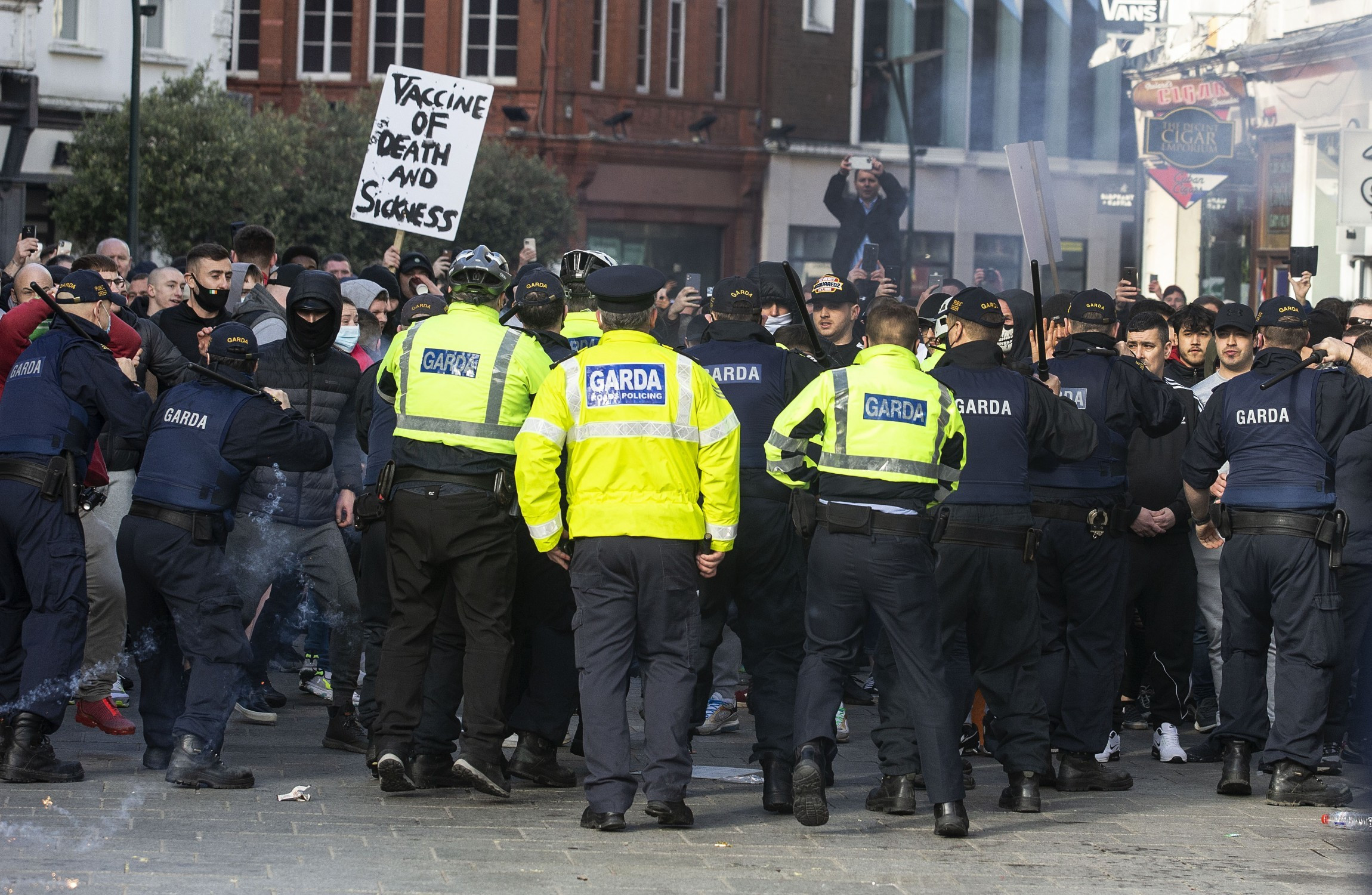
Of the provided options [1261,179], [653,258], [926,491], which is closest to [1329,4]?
[1261,179]

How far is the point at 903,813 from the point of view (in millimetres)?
7410

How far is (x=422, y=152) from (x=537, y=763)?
581 cm

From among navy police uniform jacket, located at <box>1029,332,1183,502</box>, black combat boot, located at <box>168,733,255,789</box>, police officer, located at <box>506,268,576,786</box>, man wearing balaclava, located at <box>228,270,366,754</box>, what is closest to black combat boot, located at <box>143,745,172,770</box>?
black combat boot, located at <box>168,733,255,789</box>

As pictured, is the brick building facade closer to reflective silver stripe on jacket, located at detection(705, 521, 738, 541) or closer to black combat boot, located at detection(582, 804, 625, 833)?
reflective silver stripe on jacket, located at detection(705, 521, 738, 541)

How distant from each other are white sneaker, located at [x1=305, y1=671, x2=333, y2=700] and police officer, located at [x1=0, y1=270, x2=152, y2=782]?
2289mm

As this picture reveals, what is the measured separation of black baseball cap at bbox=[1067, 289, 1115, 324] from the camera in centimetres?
826

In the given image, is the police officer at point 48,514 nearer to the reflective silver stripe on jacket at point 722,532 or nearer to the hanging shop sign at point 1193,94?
the reflective silver stripe on jacket at point 722,532

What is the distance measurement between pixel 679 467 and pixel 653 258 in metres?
28.1

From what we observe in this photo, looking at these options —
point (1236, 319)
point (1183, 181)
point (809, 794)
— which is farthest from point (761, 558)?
point (1183, 181)

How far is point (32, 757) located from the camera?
24.2 feet

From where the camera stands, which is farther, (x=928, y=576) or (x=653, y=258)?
(x=653, y=258)

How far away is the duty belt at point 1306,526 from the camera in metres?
7.86

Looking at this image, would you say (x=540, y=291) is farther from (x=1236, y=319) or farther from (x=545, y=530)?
(x=1236, y=319)

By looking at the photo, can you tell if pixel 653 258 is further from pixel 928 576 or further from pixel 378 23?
pixel 928 576
